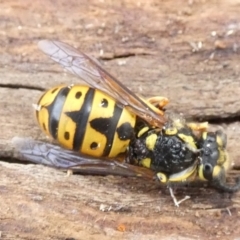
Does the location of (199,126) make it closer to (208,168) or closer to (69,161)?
(208,168)

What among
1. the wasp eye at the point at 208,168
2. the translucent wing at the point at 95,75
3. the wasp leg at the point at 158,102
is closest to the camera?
the wasp eye at the point at 208,168

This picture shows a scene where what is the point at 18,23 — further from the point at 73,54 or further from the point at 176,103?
the point at 176,103

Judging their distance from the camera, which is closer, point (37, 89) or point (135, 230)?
point (135, 230)

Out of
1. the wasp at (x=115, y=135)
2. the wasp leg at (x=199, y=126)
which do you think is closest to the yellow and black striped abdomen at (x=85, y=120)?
the wasp at (x=115, y=135)

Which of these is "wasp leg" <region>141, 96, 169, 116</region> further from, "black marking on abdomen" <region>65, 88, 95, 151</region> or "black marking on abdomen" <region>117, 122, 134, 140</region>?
"black marking on abdomen" <region>65, 88, 95, 151</region>

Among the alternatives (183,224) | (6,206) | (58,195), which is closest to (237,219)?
(183,224)

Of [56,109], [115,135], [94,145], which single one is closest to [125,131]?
[115,135]

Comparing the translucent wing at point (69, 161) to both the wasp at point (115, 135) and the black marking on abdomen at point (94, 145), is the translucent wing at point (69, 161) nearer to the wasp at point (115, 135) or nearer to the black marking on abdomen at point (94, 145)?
the wasp at point (115, 135)
